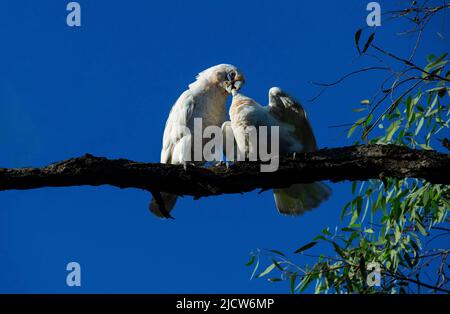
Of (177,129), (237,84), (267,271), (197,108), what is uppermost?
(237,84)

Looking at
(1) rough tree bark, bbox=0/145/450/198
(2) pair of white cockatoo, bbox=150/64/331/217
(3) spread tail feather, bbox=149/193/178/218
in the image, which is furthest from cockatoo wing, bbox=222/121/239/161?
(1) rough tree bark, bbox=0/145/450/198

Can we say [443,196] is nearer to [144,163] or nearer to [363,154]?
[363,154]

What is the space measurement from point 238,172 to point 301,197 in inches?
43.1

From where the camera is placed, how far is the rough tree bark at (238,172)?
3.84 metres

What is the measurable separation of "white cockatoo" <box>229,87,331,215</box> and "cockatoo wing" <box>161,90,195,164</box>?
39 cm

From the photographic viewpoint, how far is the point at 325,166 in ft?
13.0

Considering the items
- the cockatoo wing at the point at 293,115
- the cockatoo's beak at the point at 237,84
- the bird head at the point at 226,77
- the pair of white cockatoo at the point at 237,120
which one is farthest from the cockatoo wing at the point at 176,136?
the cockatoo wing at the point at 293,115

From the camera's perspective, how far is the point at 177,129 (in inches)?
204

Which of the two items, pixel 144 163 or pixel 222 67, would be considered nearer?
pixel 144 163

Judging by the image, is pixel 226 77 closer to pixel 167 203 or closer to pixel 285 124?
pixel 285 124

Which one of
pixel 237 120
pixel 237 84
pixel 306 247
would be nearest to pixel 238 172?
pixel 306 247

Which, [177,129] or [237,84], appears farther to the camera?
[237,84]

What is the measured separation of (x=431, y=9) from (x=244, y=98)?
1.32m
